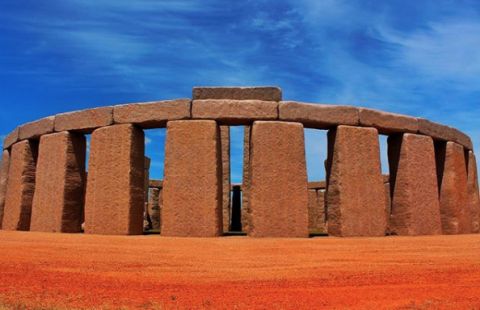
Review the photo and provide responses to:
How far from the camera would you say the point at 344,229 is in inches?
316

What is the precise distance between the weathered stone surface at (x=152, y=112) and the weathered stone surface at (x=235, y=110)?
0.25 metres

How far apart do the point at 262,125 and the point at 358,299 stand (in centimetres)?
519

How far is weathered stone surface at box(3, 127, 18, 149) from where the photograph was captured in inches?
428

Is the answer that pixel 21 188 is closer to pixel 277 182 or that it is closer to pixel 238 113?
pixel 238 113

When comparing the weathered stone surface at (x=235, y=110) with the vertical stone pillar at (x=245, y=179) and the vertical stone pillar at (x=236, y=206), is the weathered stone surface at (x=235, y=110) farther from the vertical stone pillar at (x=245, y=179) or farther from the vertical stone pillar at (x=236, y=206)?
the vertical stone pillar at (x=236, y=206)

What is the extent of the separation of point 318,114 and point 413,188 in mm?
2546

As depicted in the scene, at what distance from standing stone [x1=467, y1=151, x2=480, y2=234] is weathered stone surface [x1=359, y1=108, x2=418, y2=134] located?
3.03m

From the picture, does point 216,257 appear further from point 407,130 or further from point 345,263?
point 407,130

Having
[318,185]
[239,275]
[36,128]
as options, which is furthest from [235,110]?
[318,185]

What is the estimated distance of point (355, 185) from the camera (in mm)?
8234

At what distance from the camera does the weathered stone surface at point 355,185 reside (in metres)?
8.12

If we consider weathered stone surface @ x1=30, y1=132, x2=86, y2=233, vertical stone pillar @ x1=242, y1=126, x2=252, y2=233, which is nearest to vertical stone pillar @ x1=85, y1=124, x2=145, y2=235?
weathered stone surface @ x1=30, y1=132, x2=86, y2=233

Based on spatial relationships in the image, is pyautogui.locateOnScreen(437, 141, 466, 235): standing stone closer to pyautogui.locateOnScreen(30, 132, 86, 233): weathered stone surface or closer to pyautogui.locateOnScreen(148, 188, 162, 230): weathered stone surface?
pyautogui.locateOnScreen(30, 132, 86, 233): weathered stone surface

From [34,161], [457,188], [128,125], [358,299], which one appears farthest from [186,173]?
[457,188]
